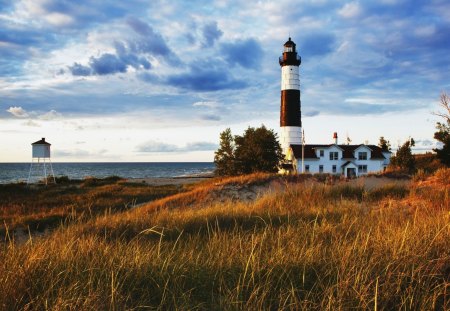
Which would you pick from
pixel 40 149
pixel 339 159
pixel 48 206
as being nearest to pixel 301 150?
pixel 339 159

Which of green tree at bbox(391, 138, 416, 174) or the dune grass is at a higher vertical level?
green tree at bbox(391, 138, 416, 174)

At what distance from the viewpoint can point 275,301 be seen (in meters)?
3.56

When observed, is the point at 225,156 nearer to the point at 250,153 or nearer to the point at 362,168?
the point at 250,153

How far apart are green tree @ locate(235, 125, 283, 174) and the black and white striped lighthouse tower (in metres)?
2.69

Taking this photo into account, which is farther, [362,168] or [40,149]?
[362,168]

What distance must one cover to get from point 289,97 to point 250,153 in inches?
326

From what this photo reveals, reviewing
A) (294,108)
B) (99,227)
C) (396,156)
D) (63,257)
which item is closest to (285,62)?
(294,108)

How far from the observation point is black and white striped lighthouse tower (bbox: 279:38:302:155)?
47.4 metres

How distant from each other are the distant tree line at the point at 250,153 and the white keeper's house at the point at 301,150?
2909 millimetres

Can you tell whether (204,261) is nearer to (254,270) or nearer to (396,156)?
(254,270)

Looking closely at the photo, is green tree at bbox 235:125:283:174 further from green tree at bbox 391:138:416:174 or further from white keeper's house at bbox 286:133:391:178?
green tree at bbox 391:138:416:174

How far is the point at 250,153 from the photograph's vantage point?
1774 inches

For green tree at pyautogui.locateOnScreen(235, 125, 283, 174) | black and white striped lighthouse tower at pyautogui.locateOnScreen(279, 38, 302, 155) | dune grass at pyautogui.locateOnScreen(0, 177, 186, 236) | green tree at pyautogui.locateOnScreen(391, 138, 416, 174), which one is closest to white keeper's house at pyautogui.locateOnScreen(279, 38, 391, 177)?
black and white striped lighthouse tower at pyautogui.locateOnScreen(279, 38, 302, 155)

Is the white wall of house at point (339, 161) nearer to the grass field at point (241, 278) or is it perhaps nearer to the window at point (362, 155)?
the window at point (362, 155)
